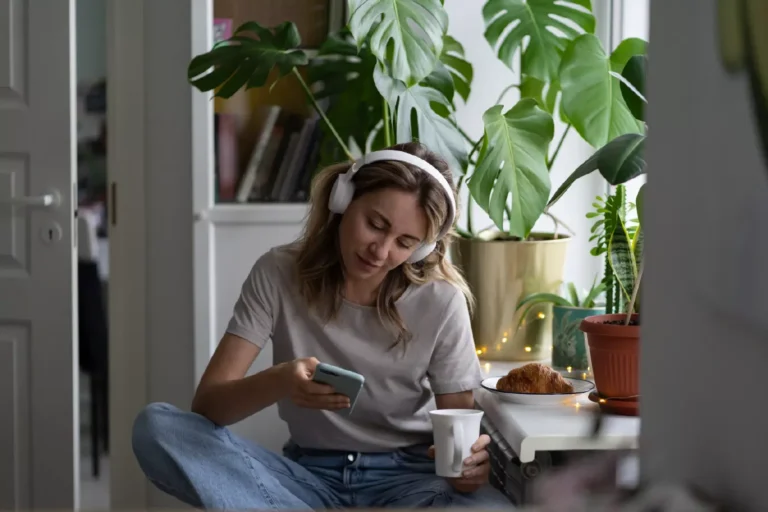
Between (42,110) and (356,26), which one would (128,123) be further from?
(356,26)

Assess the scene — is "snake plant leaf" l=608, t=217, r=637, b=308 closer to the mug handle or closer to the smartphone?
the mug handle

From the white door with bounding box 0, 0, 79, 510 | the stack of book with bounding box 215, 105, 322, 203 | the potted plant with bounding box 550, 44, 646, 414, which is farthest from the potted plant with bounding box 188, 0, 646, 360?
the white door with bounding box 0, 0, 79, 510

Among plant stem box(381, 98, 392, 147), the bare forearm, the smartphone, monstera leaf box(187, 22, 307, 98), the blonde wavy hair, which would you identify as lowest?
the bare forearm

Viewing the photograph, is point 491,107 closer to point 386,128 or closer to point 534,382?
point 386,128

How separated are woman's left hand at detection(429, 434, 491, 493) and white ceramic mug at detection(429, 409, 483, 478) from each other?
3 centimetres

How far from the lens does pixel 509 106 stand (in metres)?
2.45

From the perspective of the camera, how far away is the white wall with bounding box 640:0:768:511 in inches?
16.3

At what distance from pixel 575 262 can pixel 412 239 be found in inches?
39.0

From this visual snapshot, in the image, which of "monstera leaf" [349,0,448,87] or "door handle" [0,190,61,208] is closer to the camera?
"monstera leaf" [349,0,448,87]

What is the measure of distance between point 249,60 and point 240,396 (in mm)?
864

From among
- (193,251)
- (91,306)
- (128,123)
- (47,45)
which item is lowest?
(91,306)

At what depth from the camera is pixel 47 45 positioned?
7.58ft

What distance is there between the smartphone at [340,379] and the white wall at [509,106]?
112 centimetres

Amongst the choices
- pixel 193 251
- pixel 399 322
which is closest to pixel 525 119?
pixel 399 322
